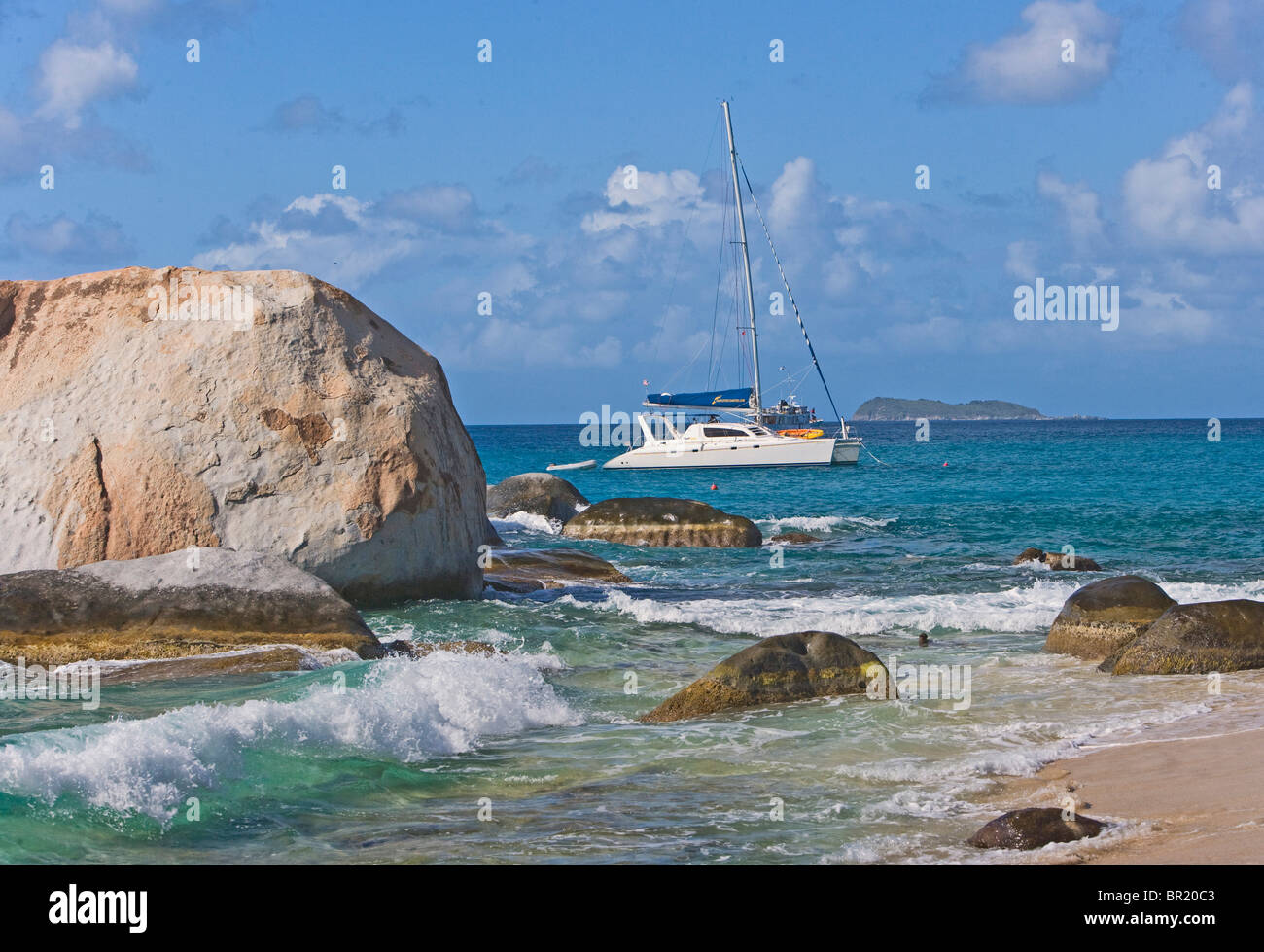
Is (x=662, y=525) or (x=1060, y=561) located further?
(x=662, y=525)

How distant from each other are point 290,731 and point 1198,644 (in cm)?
848

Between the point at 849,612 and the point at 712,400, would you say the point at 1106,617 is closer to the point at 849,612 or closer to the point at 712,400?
the point at 849,612

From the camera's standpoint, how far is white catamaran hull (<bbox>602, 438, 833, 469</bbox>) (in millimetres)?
57031

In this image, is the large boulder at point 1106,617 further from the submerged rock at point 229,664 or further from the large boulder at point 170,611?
the submerged rock at point 229,664

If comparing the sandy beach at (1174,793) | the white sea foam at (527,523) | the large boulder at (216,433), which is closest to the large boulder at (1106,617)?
the sandy beach at (1174,793)

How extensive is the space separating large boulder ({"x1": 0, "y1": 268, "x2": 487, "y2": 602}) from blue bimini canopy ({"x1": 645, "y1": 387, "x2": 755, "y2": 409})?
152 feet

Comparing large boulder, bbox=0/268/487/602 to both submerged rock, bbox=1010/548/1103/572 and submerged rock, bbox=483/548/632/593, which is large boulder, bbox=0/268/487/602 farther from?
submerged rock, bbox=1010/548/1103/572

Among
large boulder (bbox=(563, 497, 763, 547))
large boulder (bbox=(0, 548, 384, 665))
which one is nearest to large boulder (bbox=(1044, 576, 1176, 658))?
large boulder (bbox=(0, 548, 384, 665))

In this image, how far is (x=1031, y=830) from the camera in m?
6.52

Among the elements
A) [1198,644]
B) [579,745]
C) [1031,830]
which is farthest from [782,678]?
[1198,644]

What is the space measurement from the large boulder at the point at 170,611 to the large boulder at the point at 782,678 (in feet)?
10.1

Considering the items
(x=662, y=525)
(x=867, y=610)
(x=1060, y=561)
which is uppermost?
(x=662, y=525)

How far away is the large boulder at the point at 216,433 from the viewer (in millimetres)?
12883
